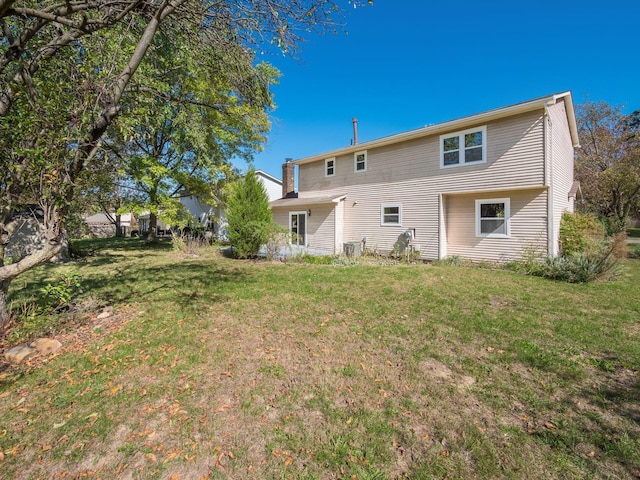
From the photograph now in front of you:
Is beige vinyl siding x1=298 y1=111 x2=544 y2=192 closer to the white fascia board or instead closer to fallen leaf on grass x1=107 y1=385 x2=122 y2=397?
the white fascia board

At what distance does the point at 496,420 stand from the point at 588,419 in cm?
85

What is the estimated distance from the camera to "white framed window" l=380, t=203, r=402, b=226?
13.3 m

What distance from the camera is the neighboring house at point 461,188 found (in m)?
9.90

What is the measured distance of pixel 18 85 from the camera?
3527mm

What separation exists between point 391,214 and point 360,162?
3411 millimetres

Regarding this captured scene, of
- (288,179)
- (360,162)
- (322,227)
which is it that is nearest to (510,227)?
(360,162)

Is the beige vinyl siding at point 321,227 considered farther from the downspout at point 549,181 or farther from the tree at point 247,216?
the downspout at point 549,181

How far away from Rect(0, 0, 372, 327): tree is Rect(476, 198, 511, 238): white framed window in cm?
937

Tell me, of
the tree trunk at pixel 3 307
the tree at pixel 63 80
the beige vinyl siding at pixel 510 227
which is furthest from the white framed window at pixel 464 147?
the tree trunk at pixel 3 307

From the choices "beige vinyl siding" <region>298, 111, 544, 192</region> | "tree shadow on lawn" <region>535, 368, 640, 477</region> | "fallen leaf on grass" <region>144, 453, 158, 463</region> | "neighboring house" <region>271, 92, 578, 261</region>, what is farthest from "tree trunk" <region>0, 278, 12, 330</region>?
"beige vinyl siding" <region>298, 111, 544, 192</region>

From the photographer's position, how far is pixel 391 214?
1364 cm

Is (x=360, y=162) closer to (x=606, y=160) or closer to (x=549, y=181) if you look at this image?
(x=549, y=181)

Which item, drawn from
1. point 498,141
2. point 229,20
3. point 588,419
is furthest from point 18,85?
point 498,141

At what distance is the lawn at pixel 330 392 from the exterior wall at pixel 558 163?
5452mm
